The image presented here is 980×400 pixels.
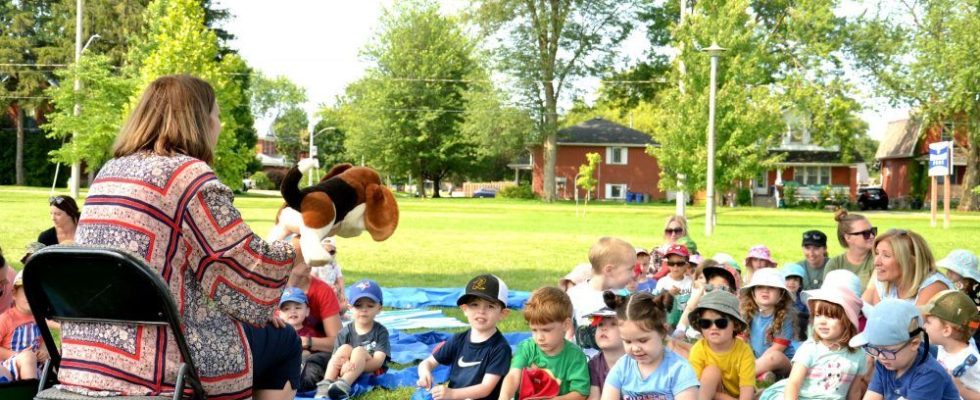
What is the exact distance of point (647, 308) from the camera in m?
4.75

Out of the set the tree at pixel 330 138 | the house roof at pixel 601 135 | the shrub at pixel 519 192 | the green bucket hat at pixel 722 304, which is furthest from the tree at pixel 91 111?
the tree at pixel 330 138

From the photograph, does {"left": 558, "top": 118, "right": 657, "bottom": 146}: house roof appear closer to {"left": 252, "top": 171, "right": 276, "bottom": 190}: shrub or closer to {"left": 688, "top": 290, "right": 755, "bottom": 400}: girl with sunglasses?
{"left": 252, "top": 171, "right": 276, "bottom": 190}: shrub

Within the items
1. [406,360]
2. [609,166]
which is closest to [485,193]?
[609,166]

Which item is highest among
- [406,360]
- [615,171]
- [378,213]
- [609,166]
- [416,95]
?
[416,95]

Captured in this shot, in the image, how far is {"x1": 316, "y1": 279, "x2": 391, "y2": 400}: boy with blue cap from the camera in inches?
252

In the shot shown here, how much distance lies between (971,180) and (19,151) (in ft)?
183

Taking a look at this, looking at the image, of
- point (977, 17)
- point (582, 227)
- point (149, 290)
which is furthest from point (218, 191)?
point (977, 17)

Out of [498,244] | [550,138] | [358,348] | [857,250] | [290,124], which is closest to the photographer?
[358,348]

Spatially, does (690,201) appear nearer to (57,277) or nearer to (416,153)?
(416,153)

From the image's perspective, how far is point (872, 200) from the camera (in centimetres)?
5119

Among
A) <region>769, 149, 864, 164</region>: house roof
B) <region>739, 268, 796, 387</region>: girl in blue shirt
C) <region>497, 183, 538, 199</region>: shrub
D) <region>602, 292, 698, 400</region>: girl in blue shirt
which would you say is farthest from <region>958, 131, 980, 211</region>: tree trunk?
<region>602, 292, 698, 400</region>: girl in blue shirt

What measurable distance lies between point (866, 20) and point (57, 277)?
168 ft

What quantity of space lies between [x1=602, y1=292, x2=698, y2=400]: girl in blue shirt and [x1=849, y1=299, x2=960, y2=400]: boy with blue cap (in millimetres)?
909

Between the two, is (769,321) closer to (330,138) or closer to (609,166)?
(609,166)
